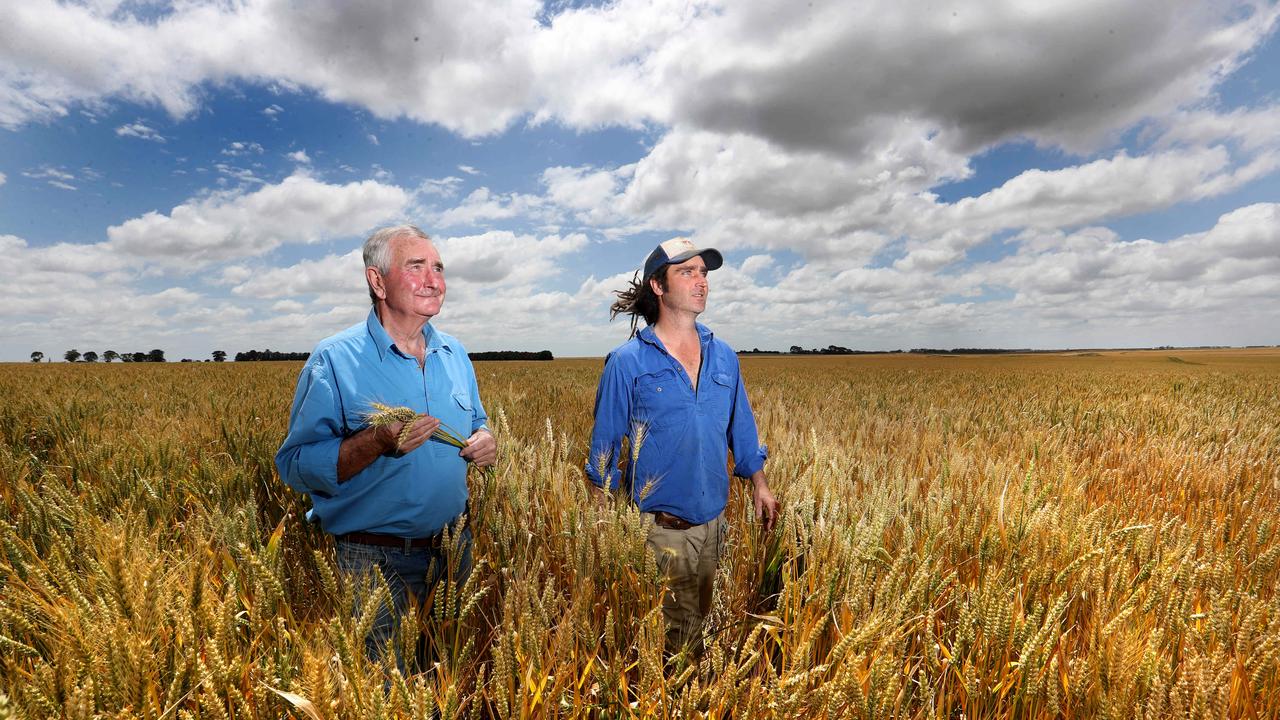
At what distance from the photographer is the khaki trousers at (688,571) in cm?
248

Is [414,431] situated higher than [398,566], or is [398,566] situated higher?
[414,431]

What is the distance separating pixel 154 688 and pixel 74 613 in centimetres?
25

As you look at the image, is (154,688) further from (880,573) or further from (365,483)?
(880,573)

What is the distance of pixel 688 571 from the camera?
2.68 m

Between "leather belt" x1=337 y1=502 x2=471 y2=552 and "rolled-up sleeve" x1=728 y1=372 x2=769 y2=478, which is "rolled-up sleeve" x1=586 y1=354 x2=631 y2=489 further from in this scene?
"leather belt" x1=337 y1=502 x2=471 y2=552

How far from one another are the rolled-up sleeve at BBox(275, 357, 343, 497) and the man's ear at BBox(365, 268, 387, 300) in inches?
14.6

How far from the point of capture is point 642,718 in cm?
113

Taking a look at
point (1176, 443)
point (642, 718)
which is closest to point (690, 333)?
point (642, 718)

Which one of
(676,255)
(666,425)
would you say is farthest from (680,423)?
(676,255)

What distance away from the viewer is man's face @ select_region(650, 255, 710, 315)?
9.68 feet

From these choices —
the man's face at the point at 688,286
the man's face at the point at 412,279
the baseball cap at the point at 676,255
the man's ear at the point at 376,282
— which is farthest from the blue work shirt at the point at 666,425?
the man's ear at the point at 376,282

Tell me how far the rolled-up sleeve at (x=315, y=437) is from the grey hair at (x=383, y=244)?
0.46m

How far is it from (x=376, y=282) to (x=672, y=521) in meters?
1.73

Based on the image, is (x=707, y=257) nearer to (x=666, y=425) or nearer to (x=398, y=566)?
(x=666, y=425)
